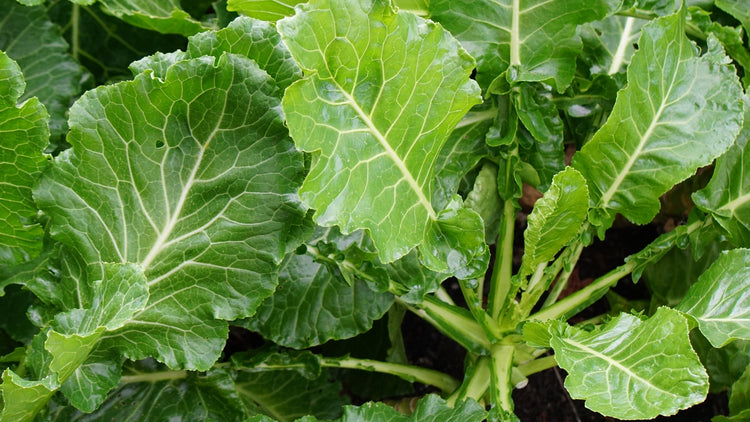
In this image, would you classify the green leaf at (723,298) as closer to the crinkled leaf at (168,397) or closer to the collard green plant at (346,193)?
the collard green plant at (346,193)

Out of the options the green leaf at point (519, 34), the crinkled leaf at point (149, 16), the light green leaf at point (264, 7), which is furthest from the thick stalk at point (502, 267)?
the crinkled leaf at point (149, 16)

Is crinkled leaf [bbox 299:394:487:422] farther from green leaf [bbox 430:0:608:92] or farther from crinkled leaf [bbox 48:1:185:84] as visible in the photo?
crinkled leaf [bbox 48:1:185:84]

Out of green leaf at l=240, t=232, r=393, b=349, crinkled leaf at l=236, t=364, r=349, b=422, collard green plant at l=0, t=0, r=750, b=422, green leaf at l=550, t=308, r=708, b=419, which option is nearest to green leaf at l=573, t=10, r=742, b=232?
collard green plant at l=0, t=0, r=750, b=422

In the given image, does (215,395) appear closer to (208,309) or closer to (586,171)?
(208,309)

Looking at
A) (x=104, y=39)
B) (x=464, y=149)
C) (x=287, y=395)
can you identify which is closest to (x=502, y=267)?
(x=464, y=149)

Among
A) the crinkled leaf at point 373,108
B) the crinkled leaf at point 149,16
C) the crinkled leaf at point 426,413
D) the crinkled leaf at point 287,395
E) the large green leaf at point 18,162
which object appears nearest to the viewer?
the crinkled leaf at point 373,108
